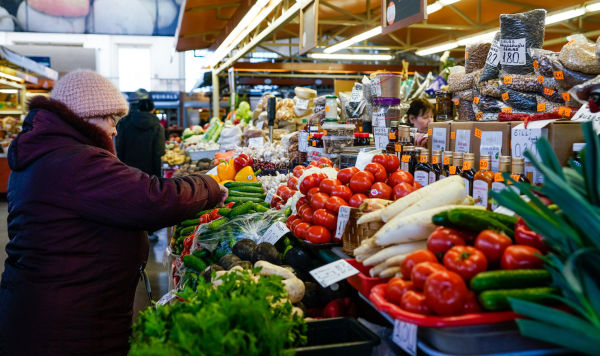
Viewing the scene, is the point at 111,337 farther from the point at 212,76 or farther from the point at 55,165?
the point at 212,76

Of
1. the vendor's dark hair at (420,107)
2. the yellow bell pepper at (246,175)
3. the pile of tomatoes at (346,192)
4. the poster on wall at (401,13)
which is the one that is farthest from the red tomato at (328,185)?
the vendor's dark hair at (420,107)

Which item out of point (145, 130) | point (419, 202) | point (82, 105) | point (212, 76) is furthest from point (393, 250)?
point (212, 76)

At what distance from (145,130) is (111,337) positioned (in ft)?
16.5

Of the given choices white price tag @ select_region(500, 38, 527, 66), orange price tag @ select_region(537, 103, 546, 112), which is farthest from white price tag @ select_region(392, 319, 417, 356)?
white price tag @ select_region(500, 38, 527, 66)

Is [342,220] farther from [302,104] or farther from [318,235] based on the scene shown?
[302,104]

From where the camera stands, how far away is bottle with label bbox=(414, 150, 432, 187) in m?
2.35

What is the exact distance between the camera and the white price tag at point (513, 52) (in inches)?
107

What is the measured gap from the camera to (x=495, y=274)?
48.4 inches

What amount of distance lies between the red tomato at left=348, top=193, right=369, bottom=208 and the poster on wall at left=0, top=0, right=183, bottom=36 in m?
26.1

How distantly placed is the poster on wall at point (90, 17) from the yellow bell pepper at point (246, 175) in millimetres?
23921

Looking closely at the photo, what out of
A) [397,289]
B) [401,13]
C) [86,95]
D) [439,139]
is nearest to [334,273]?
[397,289]

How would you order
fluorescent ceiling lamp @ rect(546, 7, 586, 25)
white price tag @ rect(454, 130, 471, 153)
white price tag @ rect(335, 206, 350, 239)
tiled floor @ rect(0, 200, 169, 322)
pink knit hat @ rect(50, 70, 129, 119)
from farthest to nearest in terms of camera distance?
fluorescent ceiling lamp @ rect(546, 7, 586, 25), tiled floor @ rect(0, 200, 169, 322), white price tag @ rect(454, 130, 471, 153), pink knit hat @ rect(50, 70, 129, 119), white price tag @ rect(335, 206, 350, 239)

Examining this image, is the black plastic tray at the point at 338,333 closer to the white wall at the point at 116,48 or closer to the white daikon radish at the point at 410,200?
the white daikon radish at the point at 410,200

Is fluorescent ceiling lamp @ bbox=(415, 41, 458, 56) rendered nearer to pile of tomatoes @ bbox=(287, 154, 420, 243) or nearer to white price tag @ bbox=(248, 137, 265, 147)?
white price tag @ bbox=(248, 137, 265, 147)
